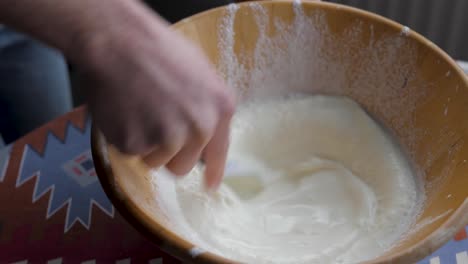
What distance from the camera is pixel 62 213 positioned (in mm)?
706

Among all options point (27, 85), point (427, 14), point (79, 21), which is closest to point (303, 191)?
point (79, 21)

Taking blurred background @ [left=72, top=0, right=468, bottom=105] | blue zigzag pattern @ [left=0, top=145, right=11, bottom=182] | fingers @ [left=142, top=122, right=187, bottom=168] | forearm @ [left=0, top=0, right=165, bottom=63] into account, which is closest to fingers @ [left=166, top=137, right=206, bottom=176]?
fingers @ [left=142, top=122, right=187, bottom=168]

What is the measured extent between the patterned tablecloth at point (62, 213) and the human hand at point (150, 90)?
28cm

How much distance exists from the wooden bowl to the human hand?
0.14 m

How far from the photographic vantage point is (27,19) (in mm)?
412

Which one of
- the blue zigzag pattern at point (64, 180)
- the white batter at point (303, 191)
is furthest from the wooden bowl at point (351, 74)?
the blue zigzag pattern at point (64, 180)

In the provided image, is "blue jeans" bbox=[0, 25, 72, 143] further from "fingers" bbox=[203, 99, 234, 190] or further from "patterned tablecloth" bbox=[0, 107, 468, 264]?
"fingers" bbox=[203, 99, 234, 190]

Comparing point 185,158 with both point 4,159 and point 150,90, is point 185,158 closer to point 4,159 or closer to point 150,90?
point 150,90


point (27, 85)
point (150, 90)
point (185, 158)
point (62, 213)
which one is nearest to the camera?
point (150, 90)

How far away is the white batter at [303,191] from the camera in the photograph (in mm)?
623

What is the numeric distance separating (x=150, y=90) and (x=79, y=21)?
7cm

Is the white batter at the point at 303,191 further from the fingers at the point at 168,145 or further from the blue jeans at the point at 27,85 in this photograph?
the blue jeans at the point at 27,85

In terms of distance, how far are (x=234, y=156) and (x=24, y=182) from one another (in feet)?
0.91

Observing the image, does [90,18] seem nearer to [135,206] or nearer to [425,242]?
[135,206]
